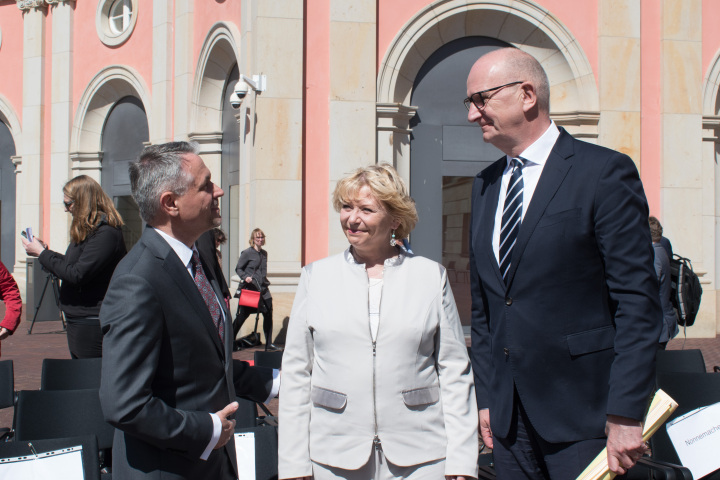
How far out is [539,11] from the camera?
11.1 m

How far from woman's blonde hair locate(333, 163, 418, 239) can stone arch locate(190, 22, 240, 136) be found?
975 centimetres

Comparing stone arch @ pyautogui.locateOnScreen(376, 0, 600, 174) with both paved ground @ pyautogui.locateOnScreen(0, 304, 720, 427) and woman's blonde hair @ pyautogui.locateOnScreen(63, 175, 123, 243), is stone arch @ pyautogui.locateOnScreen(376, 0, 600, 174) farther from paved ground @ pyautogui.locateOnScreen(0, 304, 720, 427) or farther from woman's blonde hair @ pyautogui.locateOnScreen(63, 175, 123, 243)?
woman's blonde hair @ pyautogui.locateOnScreen(63, 175, 123, 243)

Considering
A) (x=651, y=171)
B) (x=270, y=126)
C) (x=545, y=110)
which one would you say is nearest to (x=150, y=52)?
(x=270, y=126)

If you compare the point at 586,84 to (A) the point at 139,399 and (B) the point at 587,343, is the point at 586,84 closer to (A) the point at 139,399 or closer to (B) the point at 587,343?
(B) the point at 587,343

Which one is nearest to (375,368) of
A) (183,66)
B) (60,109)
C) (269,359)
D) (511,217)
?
(511,217)

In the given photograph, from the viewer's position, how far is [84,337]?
14.3 feet

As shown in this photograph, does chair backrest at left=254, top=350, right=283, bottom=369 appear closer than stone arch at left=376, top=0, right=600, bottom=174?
Yes

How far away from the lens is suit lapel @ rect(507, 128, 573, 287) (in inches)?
91.8

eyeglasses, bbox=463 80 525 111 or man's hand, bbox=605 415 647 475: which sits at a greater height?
eyeglasses, bbox=463 80 525 111

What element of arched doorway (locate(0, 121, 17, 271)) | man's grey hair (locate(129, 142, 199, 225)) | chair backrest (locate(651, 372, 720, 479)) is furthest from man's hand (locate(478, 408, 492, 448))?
arched doorway (locate(0, 121, 17, 271))

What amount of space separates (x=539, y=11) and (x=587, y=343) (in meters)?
9.77

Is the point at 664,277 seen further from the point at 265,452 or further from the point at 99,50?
the point at 99,50

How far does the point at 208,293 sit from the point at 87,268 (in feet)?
6.84

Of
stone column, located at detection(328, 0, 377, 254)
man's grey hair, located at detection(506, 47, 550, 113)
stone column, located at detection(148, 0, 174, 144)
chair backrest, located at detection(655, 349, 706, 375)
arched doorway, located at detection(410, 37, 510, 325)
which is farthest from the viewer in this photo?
stone column, located at detection(148, 0, 174, 144)
